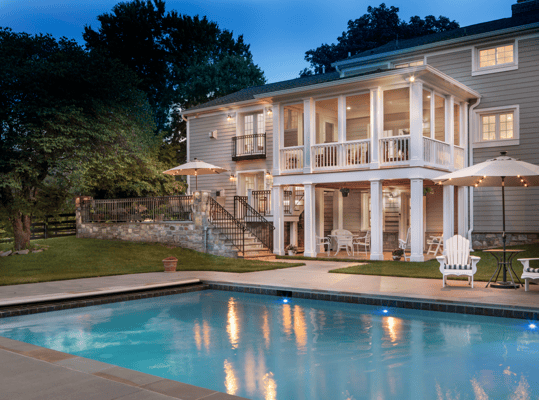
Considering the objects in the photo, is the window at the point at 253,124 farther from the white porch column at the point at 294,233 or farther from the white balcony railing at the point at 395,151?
the white balcony railing at the point at 395,151

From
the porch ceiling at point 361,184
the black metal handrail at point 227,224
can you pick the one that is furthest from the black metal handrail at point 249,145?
the black metal handrail at point 227,224

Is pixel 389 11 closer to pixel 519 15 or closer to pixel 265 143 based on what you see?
pixel 519 15

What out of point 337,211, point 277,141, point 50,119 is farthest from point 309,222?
point 50,119

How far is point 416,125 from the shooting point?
13445 millimetres

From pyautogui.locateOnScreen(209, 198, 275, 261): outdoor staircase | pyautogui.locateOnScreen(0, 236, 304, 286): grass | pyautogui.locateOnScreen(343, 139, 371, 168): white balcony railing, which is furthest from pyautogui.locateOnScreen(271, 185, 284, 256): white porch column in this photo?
pyautogui.locateOnScreen(343, 139, 371, 168): white balcony railing

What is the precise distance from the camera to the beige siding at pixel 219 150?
A: 63.3ft

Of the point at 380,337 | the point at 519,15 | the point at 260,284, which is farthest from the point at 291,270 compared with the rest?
the point at 519,15

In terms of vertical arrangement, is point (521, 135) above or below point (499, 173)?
above

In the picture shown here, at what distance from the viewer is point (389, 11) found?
3756cm

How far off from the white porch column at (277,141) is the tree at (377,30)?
852 inches

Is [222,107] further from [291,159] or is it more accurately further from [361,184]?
[361,184]

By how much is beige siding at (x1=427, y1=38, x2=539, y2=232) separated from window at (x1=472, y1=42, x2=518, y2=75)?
6.1 inches

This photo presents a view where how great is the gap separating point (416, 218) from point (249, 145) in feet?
27.0

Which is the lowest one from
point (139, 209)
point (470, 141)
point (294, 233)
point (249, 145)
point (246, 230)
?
point (294, 233)
